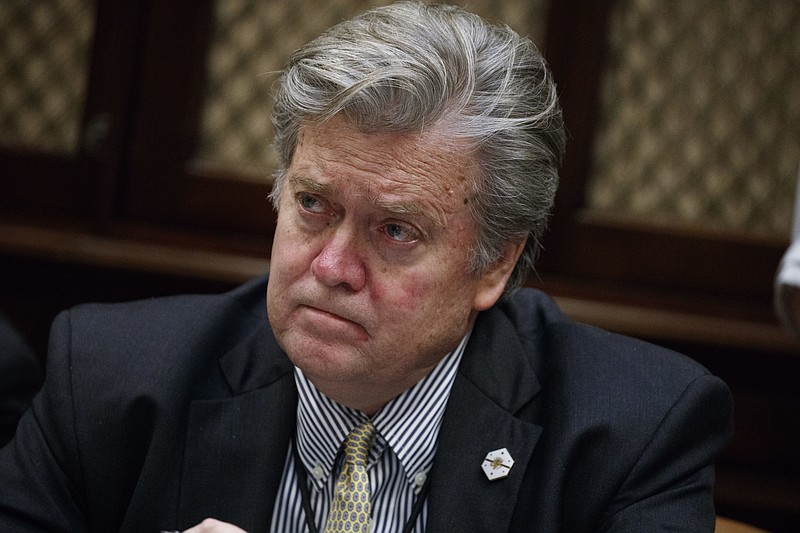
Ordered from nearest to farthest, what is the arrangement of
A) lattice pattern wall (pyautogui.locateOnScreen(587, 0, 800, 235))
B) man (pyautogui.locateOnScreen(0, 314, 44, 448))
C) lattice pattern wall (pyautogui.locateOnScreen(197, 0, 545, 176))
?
man (pyautogui.locateOnScreen(0, 314, 44, 448))
lattice pattern wall (pyautogui.locateOnScreen(587, 0, 800, 235))
lattice pattern wall (pyautogui.locateOnScreen(197, 0, 545, 176))

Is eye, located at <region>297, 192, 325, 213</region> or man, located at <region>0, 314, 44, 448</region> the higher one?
eye, located at <region>297, 192, 325, 213</region>

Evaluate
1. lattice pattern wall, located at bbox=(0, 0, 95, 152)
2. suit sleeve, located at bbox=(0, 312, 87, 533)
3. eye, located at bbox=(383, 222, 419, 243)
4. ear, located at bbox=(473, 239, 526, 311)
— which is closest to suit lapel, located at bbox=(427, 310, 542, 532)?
ear, located at bbox=(473, 239, 526, 311)

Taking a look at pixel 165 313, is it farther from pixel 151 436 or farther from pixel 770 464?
pixel 770 464

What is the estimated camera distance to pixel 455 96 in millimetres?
1806

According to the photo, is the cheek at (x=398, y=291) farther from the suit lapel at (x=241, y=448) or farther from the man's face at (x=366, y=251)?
the suit lapel at (x=241, y=448)

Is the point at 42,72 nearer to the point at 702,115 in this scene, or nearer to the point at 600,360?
the point at 702,115

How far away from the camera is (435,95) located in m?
1.77

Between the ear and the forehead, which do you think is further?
the ear

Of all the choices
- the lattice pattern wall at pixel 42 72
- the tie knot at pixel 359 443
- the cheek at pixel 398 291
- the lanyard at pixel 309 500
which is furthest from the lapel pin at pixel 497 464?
the lattice pattern wall at pixel 42 72

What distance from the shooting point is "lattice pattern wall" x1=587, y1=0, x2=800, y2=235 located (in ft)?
10.4

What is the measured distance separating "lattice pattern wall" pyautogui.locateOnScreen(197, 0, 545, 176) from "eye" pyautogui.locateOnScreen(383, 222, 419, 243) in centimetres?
160

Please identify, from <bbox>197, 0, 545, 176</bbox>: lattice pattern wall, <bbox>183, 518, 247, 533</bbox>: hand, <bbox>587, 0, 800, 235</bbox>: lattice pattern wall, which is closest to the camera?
<bbox>183, 518, 247, 533</bbox>: hand

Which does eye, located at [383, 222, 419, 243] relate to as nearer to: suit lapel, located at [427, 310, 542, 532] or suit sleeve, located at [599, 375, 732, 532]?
suit lapel, located at [427, 310, 542, 532]

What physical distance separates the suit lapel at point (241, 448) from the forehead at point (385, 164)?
0.44 meters
